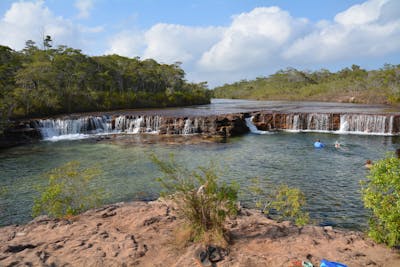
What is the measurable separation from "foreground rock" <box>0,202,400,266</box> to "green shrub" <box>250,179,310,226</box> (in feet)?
1.29

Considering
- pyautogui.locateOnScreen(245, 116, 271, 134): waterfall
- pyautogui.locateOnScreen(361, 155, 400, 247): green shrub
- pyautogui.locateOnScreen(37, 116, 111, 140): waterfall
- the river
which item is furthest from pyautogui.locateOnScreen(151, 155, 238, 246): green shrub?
pyautogui.locateOnScreen(37, 116, 111, 140): waterfall

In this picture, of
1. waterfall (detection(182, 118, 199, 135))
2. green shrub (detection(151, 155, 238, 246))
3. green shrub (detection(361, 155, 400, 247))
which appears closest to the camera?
green shrub (detection(361, 155, 400, 247))

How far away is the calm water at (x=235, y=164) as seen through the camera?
865cm

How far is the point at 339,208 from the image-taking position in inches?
317

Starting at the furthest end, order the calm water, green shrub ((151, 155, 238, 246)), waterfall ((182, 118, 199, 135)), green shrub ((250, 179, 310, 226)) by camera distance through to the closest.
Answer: waterfall ((182, 118, 199, 135)) → the calm water → green shrub ((250, 179, 310, 226)) → green shrub ((151, 155, 238, 246))

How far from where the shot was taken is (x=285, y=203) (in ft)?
23.2

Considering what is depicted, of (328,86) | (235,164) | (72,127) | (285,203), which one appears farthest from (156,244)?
(328,86)

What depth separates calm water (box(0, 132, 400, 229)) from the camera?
8.65 m

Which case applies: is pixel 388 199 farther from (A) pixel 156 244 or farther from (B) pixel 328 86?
(B) pixel 328 86

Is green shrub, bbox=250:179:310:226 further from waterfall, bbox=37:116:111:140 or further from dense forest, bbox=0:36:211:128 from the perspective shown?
dense forest, bbox=0:36:211:128

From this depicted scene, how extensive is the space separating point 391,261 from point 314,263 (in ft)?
4.03

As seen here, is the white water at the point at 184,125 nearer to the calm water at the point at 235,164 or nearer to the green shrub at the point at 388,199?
the calm water at the point at 235,164

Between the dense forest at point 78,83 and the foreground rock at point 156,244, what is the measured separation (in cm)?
1678

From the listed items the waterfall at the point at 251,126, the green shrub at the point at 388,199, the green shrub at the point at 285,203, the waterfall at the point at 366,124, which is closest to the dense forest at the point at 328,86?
the waterfall at the point at 366,124
